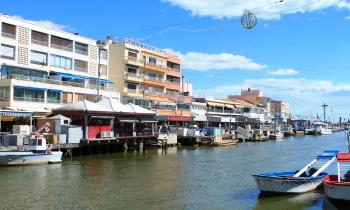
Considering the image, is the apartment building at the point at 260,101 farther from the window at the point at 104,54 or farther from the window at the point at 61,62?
the window at the point at 61,62

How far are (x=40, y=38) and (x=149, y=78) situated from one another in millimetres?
28152

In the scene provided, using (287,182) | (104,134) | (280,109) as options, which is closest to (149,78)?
(104,134)

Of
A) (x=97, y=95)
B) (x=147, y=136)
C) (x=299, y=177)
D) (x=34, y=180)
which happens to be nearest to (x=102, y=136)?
(x=147, y=136)

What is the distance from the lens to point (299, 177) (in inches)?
1045

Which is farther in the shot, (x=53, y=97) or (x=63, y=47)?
(x=63, y=47)

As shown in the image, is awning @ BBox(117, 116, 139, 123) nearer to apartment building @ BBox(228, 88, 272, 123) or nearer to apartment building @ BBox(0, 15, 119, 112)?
apartment building @ BBox(0, 15, 119, 112)

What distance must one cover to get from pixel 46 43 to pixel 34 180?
38379mm

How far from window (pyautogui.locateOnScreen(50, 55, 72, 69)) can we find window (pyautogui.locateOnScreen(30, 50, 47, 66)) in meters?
1.30

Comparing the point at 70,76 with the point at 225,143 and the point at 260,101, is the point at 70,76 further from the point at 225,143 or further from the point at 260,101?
the point at 260,101

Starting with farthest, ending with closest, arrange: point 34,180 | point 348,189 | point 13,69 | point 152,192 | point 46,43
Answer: point 46,43
point 13,69
point 34,180
point 152,192
point 348,189

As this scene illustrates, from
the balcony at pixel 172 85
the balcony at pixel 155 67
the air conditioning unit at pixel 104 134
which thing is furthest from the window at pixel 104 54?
the air conditioning unit at pixel 104 134

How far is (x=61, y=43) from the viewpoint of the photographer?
70438mm

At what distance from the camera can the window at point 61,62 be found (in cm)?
6825

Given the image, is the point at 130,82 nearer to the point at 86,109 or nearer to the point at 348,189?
the point at 86,109
